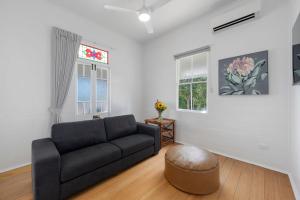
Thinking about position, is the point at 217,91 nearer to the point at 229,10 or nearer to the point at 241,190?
the point at 229,10

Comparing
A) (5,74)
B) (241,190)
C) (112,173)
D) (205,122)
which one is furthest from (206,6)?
(5,74)

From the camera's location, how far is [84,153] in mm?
1884

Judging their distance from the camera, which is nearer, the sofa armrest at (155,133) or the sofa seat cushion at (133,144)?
the sofa seat cushion at (133,144)

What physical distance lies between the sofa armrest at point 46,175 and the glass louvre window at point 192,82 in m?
2.84

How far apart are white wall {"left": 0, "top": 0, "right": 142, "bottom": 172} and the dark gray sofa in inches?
29.4

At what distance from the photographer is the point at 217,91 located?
110 inches

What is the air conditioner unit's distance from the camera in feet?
7.33

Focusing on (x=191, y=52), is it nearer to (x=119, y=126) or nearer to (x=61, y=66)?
(x=119, y=126)

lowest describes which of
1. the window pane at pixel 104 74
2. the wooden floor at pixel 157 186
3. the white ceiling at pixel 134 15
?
the wooden floor at pixel 157 186

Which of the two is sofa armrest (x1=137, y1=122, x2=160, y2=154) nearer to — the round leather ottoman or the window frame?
the round leather ottoman

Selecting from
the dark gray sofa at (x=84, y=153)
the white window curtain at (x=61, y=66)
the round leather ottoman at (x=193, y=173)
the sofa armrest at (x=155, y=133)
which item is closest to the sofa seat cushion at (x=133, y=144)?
the dark gray sofa at (x=84, y=153)

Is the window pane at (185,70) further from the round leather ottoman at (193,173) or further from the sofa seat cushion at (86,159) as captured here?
the sofa seat cushion at (86,159)

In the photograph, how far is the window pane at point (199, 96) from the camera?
3.09 m

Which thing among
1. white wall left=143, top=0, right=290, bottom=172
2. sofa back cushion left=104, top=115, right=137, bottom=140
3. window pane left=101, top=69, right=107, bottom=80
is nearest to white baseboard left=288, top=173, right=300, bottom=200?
white wall left=143, top=0, right=290, bottom=172
